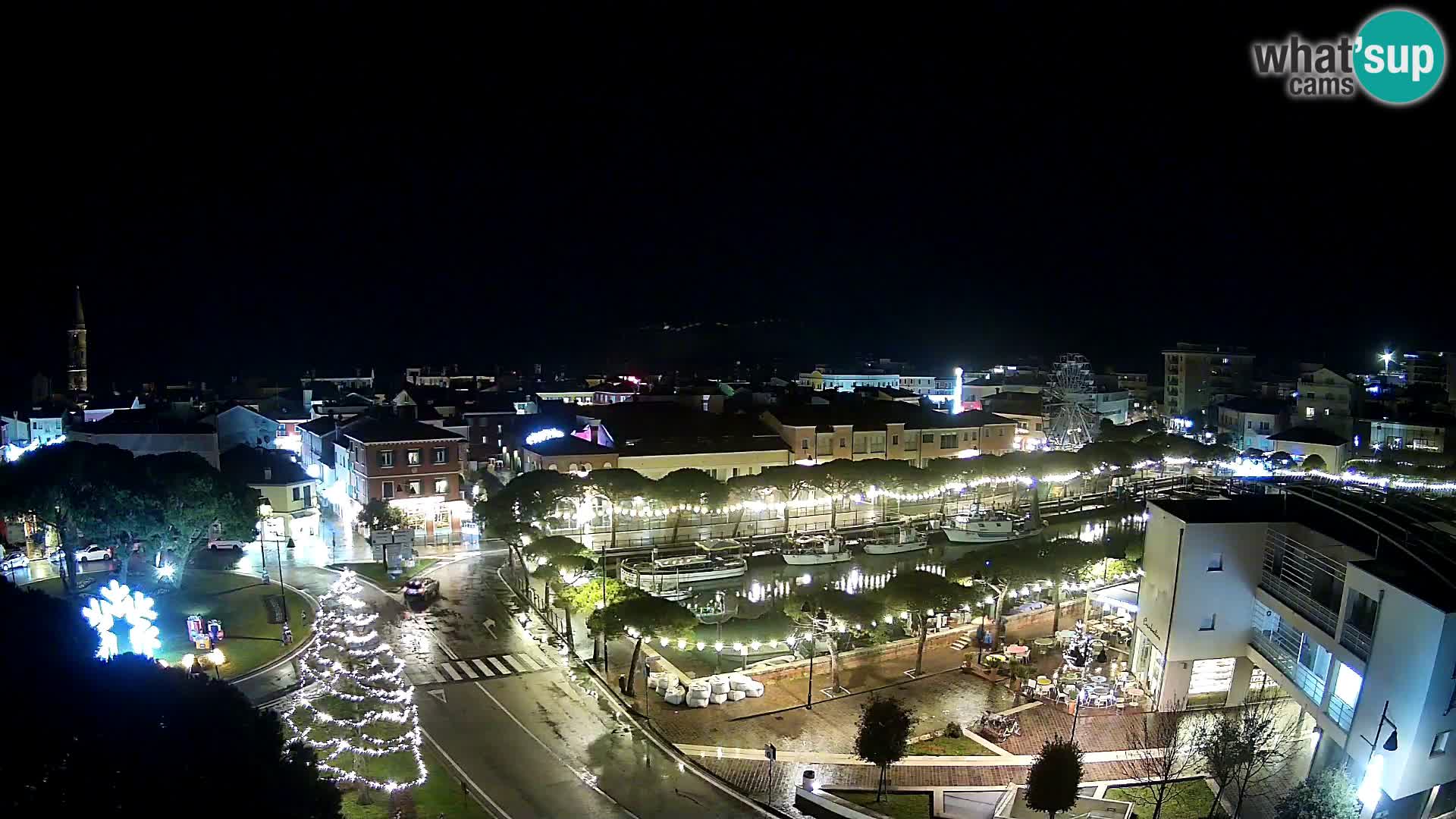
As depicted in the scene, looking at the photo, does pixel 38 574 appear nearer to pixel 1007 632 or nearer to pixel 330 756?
pixel 330 756

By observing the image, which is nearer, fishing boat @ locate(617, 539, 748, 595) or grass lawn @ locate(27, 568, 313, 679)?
grass lawn @ locate(27, 568, 313, 679)

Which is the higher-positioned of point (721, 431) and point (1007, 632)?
point (721, 431)

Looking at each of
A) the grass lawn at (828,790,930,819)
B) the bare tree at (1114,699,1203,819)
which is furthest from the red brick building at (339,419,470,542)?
the bare tree at (1114,699,1203,819)

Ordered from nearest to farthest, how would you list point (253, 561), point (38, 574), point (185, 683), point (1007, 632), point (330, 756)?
1. point (185, 683)
2. point (330, 756)
3. point (1007, 632)
4. point (38, 574)
5. point (253, 561)

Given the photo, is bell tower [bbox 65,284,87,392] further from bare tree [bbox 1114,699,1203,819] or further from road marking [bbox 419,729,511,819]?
bare tree [bbox 1114,699,1203,819]

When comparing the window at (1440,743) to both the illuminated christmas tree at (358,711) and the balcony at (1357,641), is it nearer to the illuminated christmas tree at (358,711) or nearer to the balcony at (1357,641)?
the balcony at (1357,641)

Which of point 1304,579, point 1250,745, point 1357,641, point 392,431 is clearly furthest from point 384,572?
point 1357,641

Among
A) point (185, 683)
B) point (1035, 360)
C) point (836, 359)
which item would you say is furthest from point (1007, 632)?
point (836, 359)
